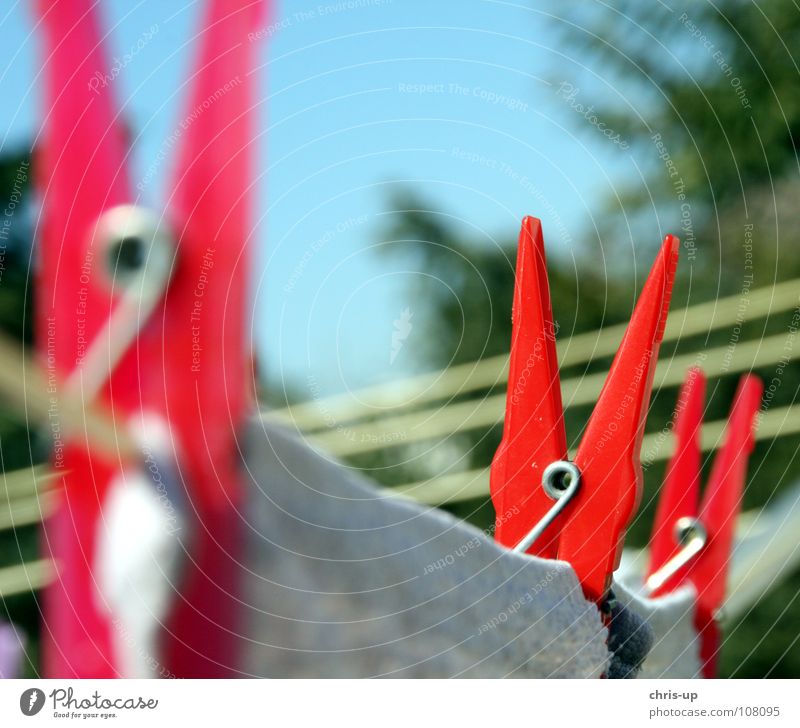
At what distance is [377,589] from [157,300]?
12 cm

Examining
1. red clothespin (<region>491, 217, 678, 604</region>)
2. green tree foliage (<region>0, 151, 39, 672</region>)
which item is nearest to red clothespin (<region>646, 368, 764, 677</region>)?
red clothespin (<region>491, 217, 678, 604</region>)

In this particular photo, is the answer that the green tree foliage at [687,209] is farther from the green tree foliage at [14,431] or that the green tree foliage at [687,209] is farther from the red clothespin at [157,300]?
the red clothespin at [157,300]

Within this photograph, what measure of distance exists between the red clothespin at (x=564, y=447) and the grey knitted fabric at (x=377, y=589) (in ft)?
0.09

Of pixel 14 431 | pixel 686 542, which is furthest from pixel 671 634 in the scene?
pixel 14 431

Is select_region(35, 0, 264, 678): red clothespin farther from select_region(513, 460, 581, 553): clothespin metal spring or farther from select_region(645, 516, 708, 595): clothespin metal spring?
select_region(645, 516, 708, 595): clothespin metal spring

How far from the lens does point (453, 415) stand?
2523mm

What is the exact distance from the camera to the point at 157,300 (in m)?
0.35

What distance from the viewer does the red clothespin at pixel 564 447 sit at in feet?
1.58
